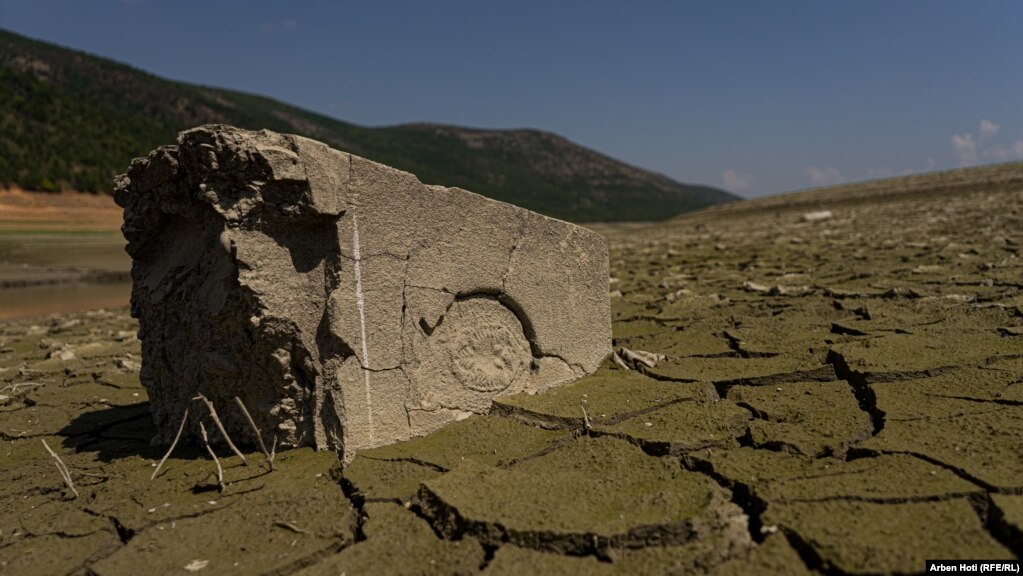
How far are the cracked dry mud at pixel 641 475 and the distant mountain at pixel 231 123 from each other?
84.5ft

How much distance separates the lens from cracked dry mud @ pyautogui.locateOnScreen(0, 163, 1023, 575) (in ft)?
5.58

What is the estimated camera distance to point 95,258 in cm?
1617

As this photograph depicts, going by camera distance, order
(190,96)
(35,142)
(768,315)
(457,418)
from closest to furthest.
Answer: (457,418) < (768,315) < (35,142) < (190,96)

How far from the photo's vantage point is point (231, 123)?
47.3m

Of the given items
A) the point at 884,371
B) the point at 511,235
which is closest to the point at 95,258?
the point at 511,235

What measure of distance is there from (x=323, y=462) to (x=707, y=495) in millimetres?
1398

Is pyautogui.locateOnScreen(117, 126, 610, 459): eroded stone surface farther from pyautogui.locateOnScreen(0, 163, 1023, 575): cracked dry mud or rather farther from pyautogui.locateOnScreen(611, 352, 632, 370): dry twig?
pyautogui.locateOnScreen(611, 352, 632, 370): dry twig

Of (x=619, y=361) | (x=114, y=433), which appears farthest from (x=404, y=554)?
(x=114, y=433)

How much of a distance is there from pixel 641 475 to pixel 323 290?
1.38 metres

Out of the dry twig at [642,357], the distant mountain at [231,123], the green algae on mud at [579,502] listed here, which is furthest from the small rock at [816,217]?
the distant mountain at [231,123]

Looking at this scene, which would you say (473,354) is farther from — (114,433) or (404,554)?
(114,433)

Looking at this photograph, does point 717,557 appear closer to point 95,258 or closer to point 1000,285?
point 1000,285

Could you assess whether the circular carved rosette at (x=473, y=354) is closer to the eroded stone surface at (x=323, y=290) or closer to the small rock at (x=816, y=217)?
the eroded stone surface at (x=323, y=290)

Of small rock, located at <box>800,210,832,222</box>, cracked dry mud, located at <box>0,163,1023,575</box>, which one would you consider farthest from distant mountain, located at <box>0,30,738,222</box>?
cracked dry mud, located at <box>0,163,1023,575</box>
